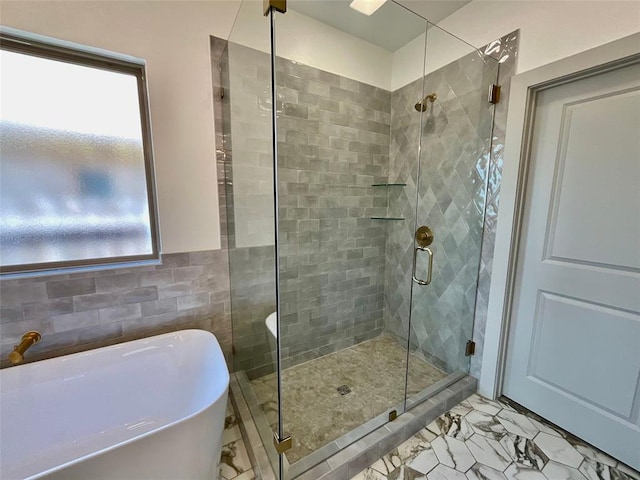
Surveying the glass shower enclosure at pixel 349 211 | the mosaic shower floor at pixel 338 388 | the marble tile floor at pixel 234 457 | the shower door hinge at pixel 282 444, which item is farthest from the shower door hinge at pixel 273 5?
the marble tile floor at pixel 234 457

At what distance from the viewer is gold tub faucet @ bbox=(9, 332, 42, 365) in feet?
3.98

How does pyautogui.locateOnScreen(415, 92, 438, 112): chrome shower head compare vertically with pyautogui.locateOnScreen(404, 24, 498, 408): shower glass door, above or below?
above

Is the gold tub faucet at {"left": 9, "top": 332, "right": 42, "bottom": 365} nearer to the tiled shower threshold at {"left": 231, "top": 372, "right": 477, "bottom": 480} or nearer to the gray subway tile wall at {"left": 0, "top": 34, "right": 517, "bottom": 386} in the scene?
the gray subway tile wall at {"left": 0, "top": 34, "right": 517, "bottom": 386}

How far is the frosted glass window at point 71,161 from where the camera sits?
133cm

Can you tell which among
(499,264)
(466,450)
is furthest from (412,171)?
(466,450)

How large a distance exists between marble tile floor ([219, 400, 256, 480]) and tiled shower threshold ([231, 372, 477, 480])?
0.06 meters

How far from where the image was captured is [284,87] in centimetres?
187

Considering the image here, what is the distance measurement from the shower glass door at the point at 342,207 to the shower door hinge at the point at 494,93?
0.56 metres

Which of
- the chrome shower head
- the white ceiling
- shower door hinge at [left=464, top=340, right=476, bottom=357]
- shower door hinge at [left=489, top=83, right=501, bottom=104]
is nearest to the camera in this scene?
shower door hinge at [left=489, top=83, right=501, bottom=104]

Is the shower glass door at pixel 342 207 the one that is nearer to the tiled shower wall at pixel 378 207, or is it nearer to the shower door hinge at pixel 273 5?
the tiled shower wall at pixel 378 207

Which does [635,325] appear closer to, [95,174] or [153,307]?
[153,307]

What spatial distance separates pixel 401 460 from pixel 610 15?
94.5 inches

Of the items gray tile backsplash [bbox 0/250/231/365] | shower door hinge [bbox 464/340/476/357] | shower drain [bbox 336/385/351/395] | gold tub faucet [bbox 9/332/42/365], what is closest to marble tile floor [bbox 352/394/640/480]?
shower door hinge [bbox 464/340/476/357]

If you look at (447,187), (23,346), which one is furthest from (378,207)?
(23,346)
